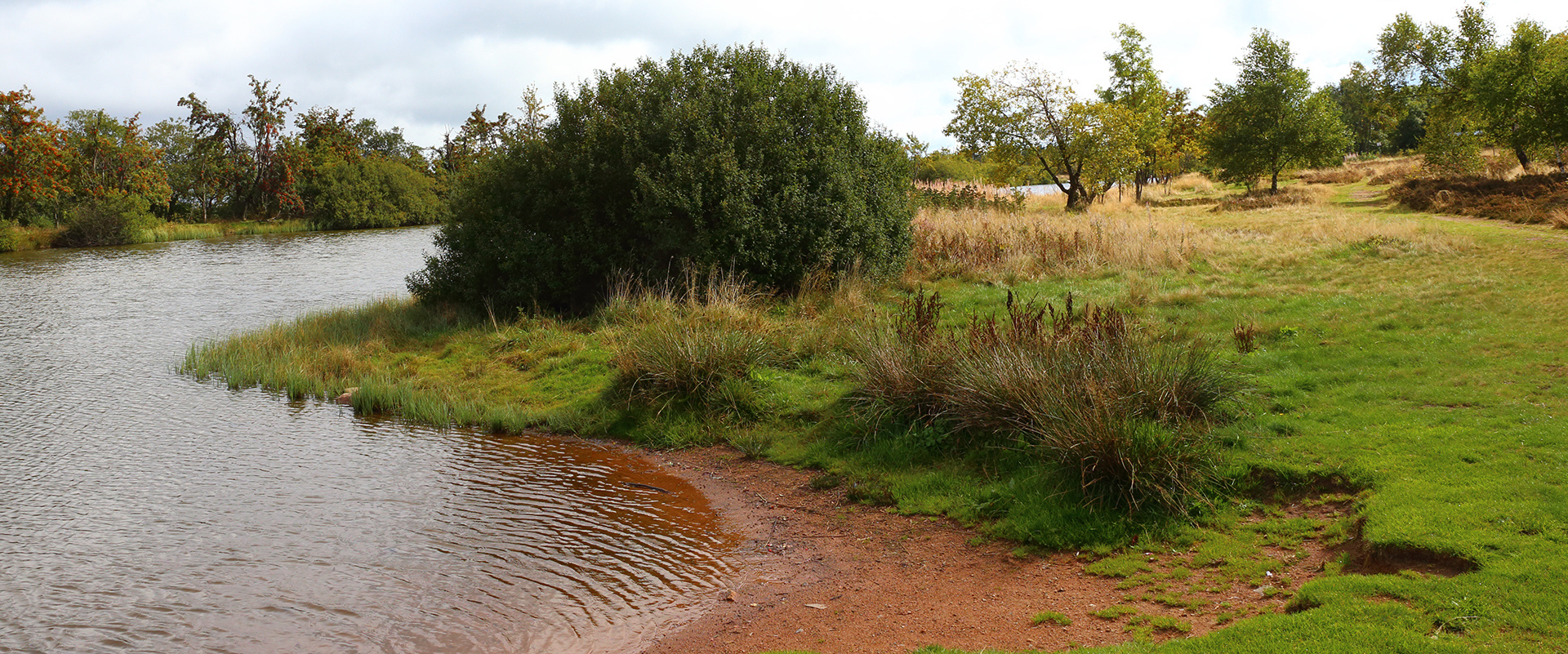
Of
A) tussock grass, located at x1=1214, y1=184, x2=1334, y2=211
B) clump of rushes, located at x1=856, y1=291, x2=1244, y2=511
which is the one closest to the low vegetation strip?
tussock grass, located at x1=1214, y1=184, x2=1334, y2=211

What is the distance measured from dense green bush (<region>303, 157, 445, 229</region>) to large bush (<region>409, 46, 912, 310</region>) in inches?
1720

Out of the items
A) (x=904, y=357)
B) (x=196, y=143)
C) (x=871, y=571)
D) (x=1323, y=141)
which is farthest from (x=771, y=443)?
(x=196, y=143)

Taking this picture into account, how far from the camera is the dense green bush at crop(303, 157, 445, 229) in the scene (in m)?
57.1

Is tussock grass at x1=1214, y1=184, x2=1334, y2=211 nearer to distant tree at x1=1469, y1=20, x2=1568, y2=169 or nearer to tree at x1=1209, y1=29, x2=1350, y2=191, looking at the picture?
tree at x1=1209, y1=29, x2=1350, y2=191

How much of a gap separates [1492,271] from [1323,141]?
2454 centimetres

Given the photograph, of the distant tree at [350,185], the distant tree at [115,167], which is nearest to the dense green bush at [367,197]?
the distant tree at [350,185]

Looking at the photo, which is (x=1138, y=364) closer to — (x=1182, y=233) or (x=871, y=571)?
(x=871, y=571)

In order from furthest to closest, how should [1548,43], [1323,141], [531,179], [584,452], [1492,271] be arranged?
[1323,141], [1548,43], [531,179], [1492,271], [584,452]

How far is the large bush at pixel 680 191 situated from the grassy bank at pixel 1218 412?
31.1 inches

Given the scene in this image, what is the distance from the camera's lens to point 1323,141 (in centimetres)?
3459

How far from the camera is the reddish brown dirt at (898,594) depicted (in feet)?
16.5

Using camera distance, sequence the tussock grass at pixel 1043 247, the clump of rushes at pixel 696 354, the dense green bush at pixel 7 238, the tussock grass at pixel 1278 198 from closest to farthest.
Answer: the clump of rushes at pixel 696 354 → the tussock grass at pixel 1043 247 → the tussock grass at pixel 1278 198 → the dense green bush at pixel 7 238

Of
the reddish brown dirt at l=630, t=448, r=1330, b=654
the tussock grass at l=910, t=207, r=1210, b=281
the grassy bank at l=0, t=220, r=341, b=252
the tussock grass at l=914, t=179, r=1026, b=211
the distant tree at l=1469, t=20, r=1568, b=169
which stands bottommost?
the reddish brown dirt at l=630, t=448, r=1330, b=654

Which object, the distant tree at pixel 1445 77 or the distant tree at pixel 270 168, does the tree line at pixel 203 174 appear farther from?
the distant tree at pixel 1445 77
